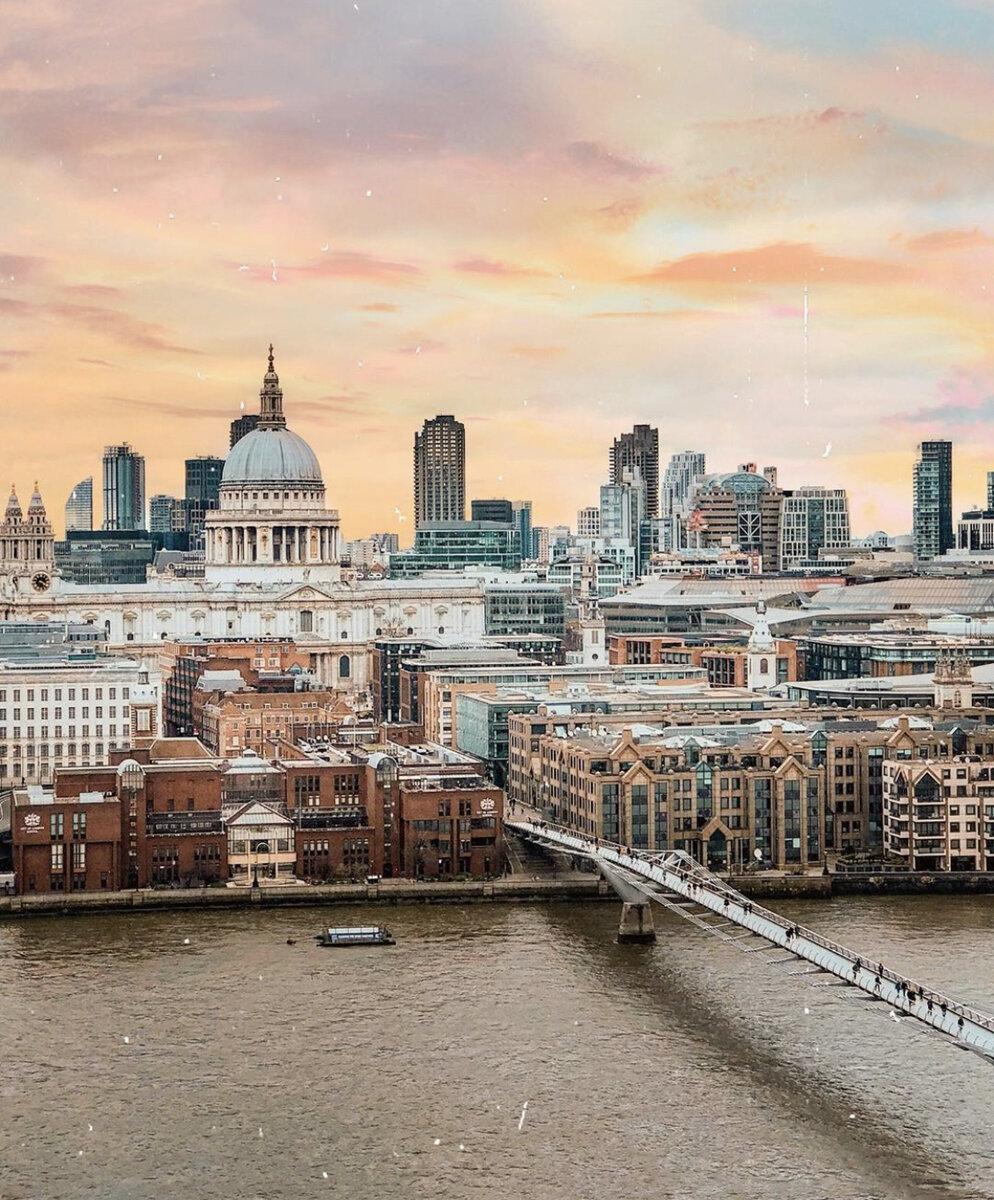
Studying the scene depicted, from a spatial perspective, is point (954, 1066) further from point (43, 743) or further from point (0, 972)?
point (43, 743)

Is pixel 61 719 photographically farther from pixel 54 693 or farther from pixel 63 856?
pixel 63 856

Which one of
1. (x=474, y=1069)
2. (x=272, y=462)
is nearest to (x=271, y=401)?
(x=272, y=462)

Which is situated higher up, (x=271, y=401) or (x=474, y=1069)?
(x=271, y=401)

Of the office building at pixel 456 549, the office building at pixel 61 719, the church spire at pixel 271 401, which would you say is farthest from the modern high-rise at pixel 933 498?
the office building at pixel 61 719

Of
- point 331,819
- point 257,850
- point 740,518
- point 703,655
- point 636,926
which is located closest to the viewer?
point 636,926

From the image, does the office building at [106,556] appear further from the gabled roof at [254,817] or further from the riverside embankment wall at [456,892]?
the riverside embankment wall at [456,892]

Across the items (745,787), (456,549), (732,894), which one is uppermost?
(456,549)
